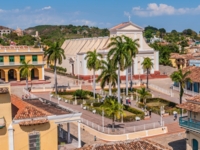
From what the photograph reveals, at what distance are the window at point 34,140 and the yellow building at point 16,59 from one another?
3697 cm

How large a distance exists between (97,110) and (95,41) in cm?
3222

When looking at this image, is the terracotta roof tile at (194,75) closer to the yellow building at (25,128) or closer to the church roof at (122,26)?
the church roof at (122,26)

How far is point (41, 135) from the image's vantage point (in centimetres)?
2273

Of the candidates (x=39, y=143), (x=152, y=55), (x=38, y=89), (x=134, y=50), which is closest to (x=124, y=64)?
(x=134, y=50)

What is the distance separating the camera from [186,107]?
82.7 ft

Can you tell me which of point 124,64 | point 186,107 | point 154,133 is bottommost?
point 154,133

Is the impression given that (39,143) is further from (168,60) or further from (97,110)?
(168,60)

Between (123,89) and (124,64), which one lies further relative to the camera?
(123,89)

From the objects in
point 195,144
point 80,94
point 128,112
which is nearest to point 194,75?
point 128,112

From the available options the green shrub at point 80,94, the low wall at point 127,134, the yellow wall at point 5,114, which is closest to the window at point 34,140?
the yellow wall at point 5,114

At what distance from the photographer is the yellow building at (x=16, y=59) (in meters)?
57.6

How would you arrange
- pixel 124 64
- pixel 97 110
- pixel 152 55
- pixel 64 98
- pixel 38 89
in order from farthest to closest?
pixel 152 55, pixel 38 89, pixel 64 98, pixel 124 64, pixel 97 110

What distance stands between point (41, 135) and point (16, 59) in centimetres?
3793

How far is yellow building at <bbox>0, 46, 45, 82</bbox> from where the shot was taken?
5762cm
